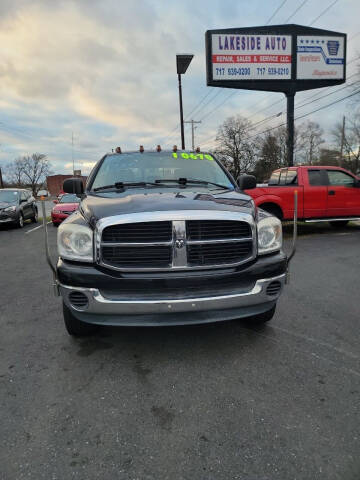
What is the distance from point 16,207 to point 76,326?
1131 cm

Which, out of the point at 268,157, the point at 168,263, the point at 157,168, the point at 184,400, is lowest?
the point at 184,400

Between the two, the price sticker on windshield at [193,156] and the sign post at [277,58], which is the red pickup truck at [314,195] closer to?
the price sticker on windshield at [193,156]

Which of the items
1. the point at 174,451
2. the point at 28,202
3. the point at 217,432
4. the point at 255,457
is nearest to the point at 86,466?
the point at 174,451

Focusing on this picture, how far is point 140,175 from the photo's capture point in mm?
3854

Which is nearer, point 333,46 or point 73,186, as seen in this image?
point 73,186

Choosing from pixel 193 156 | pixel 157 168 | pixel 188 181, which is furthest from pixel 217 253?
pixel 193 156

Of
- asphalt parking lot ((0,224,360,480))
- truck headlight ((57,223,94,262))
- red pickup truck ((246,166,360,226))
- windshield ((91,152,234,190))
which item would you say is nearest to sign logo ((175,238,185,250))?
truck headlight ((57,223,94,262))

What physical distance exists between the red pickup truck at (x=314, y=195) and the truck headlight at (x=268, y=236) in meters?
6.27

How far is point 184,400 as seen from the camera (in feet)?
7.42

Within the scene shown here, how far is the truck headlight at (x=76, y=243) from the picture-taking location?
2527mm

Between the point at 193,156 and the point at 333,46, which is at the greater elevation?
the point at 333,46

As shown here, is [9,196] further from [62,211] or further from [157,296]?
[157,296]

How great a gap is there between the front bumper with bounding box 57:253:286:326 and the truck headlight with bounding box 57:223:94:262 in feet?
0.24

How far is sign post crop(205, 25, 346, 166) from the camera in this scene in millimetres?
15195
